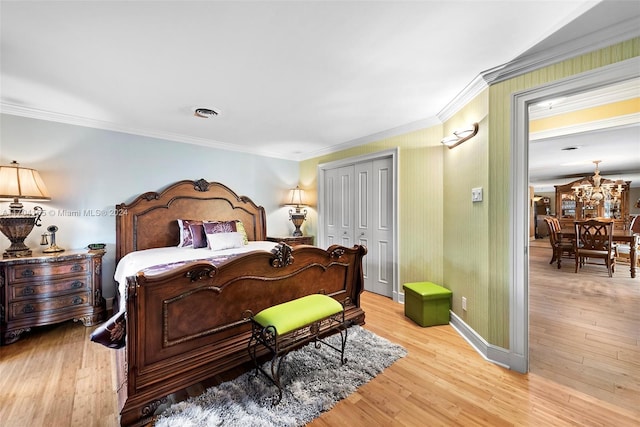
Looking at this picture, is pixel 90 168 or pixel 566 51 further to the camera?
pixel 90 168

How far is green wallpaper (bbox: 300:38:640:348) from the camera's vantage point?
1997mm

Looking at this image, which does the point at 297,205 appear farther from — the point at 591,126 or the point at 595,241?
the point at 595,241

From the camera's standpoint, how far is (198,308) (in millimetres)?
1811

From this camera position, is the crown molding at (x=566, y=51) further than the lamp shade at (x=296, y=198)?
No

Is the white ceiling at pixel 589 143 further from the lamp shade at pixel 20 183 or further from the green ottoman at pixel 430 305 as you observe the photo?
the lamp shade at pixel 20 183

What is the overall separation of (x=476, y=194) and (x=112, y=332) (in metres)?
3.04

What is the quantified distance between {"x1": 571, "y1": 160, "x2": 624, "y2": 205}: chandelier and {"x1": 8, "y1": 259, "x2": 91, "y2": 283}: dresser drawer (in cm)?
894

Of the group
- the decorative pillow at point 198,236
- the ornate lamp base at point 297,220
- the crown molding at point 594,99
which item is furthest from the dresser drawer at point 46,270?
the crown molding at point 594,99

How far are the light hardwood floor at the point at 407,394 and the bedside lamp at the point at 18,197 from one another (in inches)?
38.7

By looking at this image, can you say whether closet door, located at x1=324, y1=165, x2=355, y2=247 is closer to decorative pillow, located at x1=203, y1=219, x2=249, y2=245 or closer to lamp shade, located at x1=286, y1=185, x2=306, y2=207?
lamp shade, located at x1=286, y1=185, x2=306, y2=207

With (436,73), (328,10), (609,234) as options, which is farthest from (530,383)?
(609,234)

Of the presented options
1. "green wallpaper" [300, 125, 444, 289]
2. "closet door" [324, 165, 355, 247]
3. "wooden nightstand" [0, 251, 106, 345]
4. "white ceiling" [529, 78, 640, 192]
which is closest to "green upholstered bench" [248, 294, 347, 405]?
"green wallpaper" [300, 125, 444, 289]

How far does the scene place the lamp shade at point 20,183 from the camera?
2.47 metres

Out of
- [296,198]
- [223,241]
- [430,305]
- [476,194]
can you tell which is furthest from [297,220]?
[476,194]
